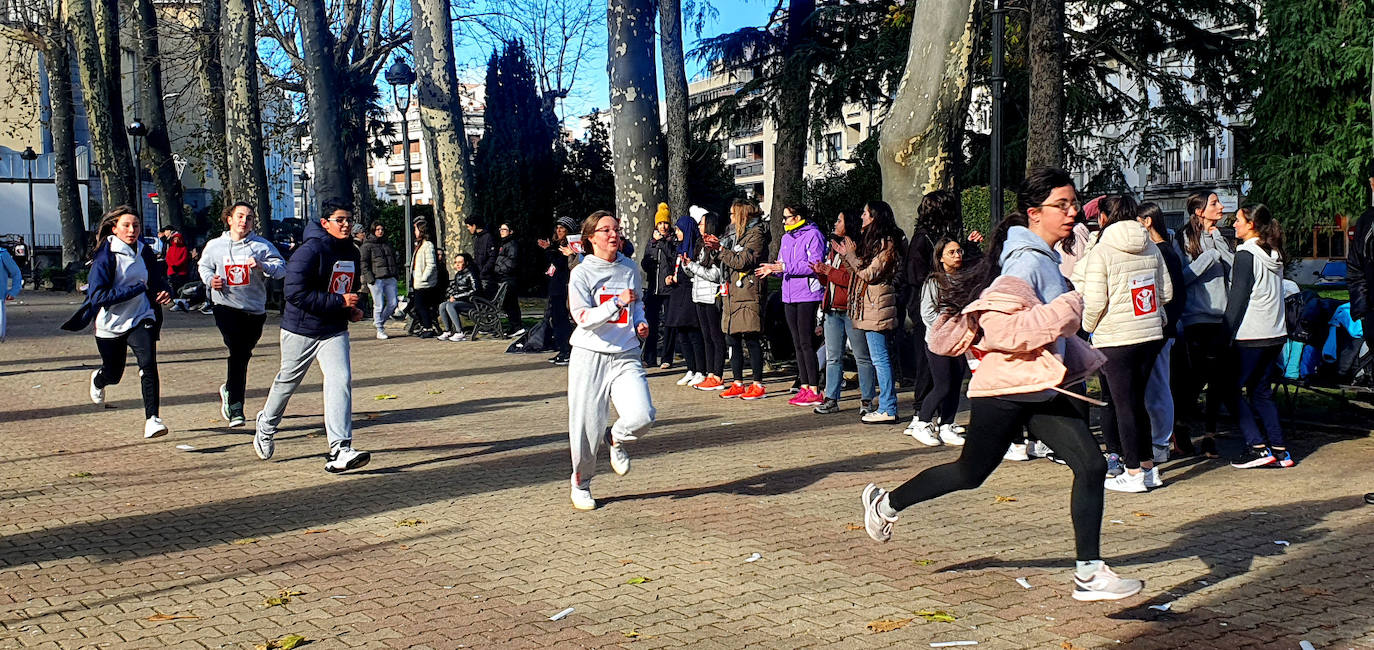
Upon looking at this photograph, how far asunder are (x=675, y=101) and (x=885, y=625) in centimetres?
2163

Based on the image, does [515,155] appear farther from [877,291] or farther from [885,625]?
[885,625]

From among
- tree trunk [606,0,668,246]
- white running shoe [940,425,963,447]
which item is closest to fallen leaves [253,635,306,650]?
white running shoe [940,425,963,447]

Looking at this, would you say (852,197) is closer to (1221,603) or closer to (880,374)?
(880,374)

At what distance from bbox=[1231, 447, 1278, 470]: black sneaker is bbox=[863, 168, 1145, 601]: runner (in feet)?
11.6

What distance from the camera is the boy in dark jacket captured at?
29.7ft

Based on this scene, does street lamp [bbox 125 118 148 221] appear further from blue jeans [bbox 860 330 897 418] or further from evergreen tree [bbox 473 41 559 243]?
blue jeans [bbox 860 330 897 418]

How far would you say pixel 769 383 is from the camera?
47.0 ft

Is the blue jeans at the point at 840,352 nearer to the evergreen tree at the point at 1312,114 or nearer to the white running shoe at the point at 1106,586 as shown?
the white running shoe at the point at 1106,586

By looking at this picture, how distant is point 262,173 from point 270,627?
23786mm

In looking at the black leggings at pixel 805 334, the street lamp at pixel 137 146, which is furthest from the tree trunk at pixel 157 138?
the black leggings at pixel 805 334

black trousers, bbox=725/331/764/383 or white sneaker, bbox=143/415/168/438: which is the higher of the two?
black trousers, bbox=725/331/764/383

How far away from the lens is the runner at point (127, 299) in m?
10.7

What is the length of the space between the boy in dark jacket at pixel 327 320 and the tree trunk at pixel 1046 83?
17.8m

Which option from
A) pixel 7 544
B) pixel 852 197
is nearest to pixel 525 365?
pixel 7 544
